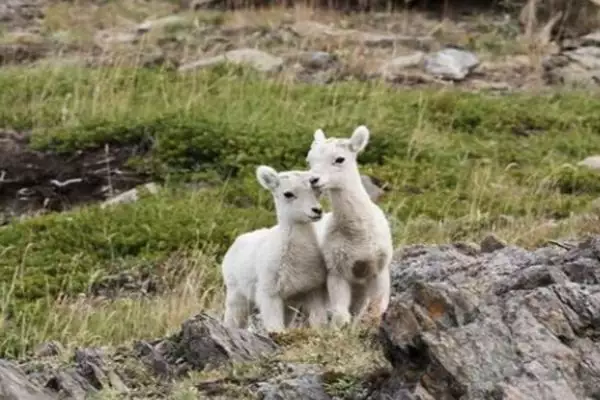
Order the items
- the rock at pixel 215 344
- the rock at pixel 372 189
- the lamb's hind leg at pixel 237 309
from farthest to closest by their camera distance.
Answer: the rock at pixel 372 189 → the lamb's hind leg at pixel 237 309 → the rock at pixel 215 344

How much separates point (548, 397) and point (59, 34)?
66.5 ft

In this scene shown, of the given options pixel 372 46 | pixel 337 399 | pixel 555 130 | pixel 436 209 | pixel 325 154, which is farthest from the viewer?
pixel 372 46

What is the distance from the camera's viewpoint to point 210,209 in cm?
1723

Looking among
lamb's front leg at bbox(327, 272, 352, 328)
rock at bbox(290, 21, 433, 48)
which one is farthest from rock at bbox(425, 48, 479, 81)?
lamb's front leg at bbox(327, 272, 352, 328)

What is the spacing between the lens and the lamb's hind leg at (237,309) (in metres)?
11.1

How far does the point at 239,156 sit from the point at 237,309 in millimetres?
7865

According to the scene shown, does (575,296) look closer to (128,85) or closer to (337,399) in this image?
(337,399)

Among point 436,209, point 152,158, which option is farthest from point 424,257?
point 152,158

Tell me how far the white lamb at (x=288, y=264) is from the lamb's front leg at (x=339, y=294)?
0.12m

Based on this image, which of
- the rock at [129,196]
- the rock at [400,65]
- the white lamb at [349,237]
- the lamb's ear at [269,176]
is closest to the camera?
the white lamb at [349,237]

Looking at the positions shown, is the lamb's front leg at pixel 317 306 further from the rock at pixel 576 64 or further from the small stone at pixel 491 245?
the rock at pixel 576 64

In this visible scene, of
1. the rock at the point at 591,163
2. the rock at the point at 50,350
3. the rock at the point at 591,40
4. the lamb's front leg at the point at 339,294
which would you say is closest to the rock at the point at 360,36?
the rock at the point at 591,40

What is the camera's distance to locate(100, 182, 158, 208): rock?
1800 centimetres

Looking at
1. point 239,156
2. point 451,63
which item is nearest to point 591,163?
point 239,156
